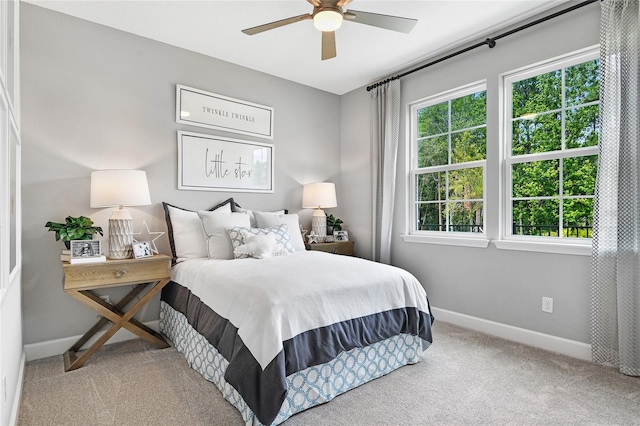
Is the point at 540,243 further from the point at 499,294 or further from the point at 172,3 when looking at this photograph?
the point at 172,3

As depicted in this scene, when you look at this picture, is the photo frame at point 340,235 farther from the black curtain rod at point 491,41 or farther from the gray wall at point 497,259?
the black curtain rod at point 491,41

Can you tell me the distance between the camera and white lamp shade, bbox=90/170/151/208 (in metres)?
2.63

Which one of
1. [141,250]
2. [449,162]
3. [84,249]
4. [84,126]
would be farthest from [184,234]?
[449,162]

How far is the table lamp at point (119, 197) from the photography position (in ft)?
8.66

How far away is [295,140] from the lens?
4.28m

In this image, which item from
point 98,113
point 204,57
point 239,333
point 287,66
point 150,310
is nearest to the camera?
point 239,333

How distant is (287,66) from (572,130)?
273cm

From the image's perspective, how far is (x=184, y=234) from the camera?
123 inches

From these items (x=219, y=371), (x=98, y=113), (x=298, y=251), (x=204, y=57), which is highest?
(x=204, y=57)

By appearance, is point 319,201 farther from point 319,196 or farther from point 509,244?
point 509,244

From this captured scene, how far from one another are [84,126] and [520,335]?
13.1 ft

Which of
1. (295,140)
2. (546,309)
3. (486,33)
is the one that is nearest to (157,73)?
(295,140)

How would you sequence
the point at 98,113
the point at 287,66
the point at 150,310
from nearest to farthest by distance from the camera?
the point at 98,113
the point at 150,310
the point at 287,66

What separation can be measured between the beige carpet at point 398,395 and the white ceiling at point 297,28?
2.68m
